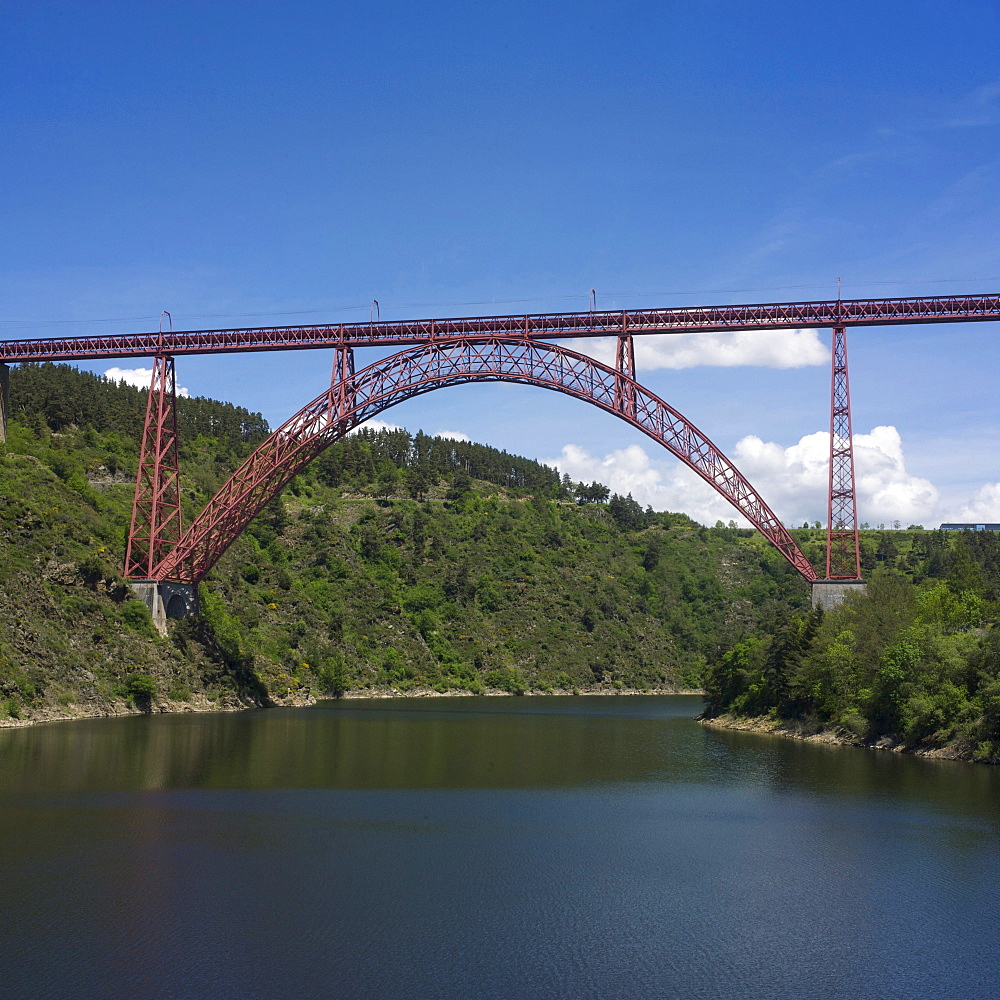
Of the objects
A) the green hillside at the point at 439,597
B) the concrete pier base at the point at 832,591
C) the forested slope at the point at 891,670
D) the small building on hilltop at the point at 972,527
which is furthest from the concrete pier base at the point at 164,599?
the small building on hilltop at the point at 972,527

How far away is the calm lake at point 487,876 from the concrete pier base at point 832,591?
30.3ft

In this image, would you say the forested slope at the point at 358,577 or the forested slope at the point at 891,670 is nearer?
the forested slope at the point at 891,670

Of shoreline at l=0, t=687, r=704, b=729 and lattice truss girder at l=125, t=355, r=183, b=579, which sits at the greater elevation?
lattice truss girder at l=125, t=355, r=183, b=579

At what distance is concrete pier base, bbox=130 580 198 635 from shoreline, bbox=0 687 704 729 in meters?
4.39

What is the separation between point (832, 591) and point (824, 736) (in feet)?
22.6

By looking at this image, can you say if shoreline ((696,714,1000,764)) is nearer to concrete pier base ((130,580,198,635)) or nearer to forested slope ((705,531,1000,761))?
forested slope ((705,531,1000,761))

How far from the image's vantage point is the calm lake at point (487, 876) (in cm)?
1628

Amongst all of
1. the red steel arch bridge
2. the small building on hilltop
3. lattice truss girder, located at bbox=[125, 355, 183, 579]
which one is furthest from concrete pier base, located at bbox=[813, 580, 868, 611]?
the small building on hilltop

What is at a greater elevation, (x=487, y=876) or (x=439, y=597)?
(x=439, y=597)

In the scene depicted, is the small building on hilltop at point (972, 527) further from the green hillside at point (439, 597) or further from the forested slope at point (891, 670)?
the forested slope at point (891, 670)

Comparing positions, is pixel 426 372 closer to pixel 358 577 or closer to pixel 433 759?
pixel 433 759

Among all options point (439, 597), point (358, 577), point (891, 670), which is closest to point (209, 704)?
point (891, 670)

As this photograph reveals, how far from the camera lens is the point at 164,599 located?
55719 mm

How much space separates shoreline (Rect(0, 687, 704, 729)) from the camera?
149 feet
